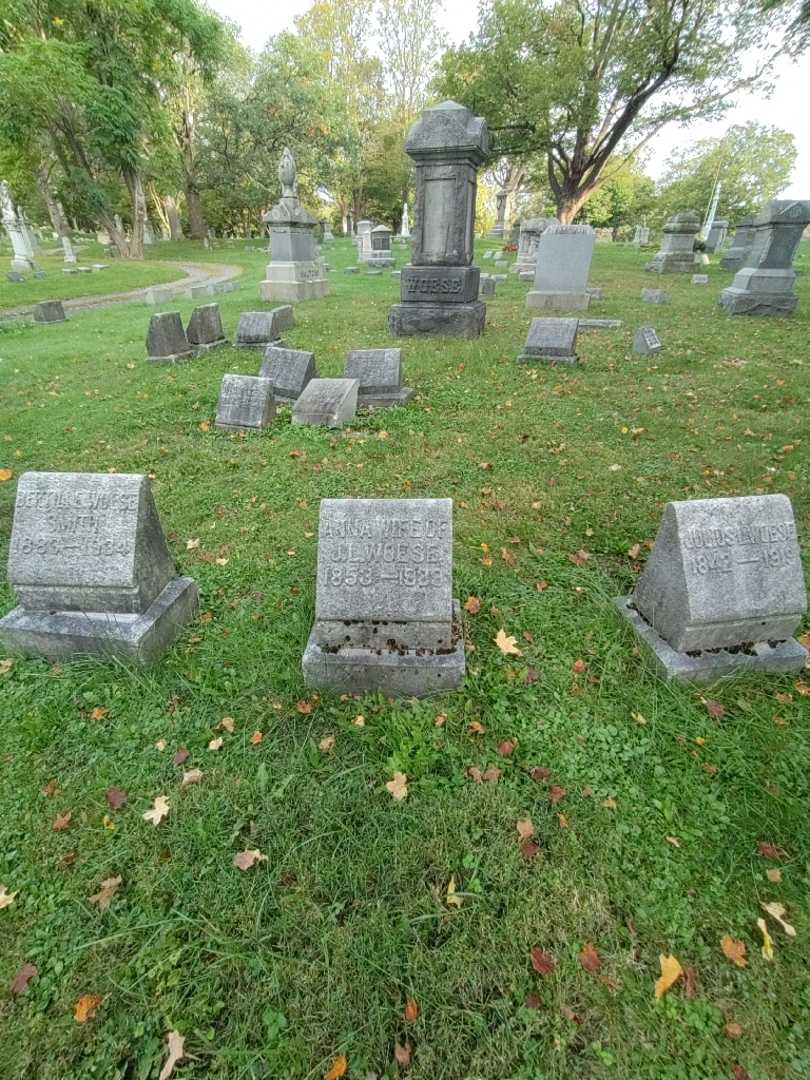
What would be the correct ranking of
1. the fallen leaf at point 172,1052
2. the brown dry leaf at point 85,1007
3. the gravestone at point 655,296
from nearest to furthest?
the fallen leaf at point 172,1052 < the brown dry leaf at point 85,1007 < the gravestone at point 655,296

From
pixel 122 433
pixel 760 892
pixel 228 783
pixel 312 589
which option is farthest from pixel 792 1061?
pixel 122 433

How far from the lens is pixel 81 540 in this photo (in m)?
2.94

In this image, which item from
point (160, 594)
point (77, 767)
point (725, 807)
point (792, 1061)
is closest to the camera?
point (792, 1061)

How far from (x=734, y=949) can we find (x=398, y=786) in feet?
4.62

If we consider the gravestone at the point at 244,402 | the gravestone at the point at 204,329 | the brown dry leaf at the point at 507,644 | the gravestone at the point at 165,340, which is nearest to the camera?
the brown dry leaf at the point at 507,644

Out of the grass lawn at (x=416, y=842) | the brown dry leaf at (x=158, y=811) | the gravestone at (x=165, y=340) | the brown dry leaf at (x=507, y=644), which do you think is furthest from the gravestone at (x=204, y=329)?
the brown dry leaf at (x=158, y=811)

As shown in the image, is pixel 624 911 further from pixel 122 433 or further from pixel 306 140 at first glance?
pixel 306 140

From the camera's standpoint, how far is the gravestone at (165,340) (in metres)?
9.09

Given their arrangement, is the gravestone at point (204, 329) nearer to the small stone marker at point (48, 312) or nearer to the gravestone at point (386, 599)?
the small stone marker at point (48, 312)

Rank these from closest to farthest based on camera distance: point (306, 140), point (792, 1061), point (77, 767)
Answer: point (792, 1061) < point (77, 767) < point (306, 140)

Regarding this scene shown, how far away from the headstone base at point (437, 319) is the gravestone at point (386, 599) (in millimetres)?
8326

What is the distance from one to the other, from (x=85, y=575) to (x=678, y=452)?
5.58 meters

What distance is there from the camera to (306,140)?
34031 millimetres

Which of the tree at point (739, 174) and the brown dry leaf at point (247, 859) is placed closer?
the brown dry leaf at point (247, 859)
